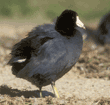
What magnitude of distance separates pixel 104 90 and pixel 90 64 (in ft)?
7.83

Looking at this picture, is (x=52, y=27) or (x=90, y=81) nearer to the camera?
(x=52, y=27)

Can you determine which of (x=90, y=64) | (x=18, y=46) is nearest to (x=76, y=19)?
(x=18, y=46)

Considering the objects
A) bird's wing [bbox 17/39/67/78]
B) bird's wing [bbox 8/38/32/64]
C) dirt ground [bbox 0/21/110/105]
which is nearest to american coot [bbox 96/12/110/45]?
dirt ground [bbox 0/21/110/105]

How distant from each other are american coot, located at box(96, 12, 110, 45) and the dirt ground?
2.78 feet

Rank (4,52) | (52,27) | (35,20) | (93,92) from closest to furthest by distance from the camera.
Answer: (52,27), (93,92), (4,52), (35,20)

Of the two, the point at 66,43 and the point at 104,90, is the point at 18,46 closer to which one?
the point at 66,43

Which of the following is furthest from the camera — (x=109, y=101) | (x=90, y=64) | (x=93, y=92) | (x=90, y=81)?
(x=90, y=64)

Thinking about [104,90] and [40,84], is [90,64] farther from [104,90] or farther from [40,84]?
[40,84]

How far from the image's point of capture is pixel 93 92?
4.52 metres

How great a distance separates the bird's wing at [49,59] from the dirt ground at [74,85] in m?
0.62

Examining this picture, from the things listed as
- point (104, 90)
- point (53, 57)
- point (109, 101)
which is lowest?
point (109, 101)

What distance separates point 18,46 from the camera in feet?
12.2

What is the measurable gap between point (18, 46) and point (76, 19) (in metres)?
1.35

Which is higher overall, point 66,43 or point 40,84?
point 66,43
